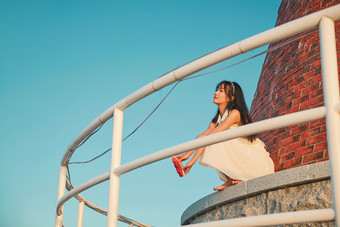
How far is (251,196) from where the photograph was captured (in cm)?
312

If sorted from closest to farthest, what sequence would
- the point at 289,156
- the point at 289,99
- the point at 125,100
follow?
the point at 125,100
the point at 289,156
the point at 289,99

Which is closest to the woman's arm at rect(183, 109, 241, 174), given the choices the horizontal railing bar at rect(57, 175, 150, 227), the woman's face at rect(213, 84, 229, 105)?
the woman's face at rect(213, 84, 229, 105)

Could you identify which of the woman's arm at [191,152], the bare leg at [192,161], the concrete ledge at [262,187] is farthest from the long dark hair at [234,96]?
the concrete ledge at [262,187]

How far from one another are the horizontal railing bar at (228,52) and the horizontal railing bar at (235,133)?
30 centimetres

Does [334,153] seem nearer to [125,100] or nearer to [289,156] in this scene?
[125,100]

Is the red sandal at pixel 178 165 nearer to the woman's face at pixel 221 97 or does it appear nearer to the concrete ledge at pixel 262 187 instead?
the concrete ledge at pixel 262 187

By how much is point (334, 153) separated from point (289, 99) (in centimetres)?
318

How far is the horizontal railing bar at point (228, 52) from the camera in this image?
5.32 ft

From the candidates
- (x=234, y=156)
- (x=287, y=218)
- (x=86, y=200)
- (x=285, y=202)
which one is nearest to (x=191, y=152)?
(x=234, y=156)

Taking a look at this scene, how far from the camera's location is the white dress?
10.9 ft

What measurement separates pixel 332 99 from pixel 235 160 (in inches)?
74.5

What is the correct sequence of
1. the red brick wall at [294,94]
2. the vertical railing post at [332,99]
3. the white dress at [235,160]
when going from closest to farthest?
the vertical railing post at [332,99] → the white dress at [235,160] → the red brick wall at [294,94]

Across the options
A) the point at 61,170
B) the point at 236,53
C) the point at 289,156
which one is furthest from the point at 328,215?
the point at 289,156

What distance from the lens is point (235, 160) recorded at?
3365 millimetres
